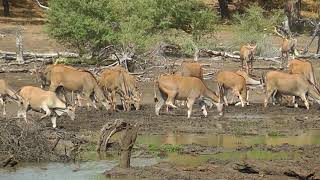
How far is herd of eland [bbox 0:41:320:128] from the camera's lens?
20.3m

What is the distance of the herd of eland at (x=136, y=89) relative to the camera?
66.7 feet

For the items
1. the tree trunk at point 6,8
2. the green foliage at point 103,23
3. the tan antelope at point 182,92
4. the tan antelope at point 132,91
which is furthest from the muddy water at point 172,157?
the tree trunk at point 6,8

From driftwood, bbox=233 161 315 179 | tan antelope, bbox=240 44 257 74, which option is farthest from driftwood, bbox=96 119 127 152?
tan antelope, bbox=240 44 257 74

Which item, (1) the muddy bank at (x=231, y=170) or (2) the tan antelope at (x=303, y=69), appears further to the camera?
(2) the tan antelope at (x=303, y=69)

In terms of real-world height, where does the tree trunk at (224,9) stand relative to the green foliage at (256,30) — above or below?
below

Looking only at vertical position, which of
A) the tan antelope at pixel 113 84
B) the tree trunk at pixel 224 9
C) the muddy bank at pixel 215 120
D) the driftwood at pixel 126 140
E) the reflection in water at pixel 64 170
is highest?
the driftwood at pixel 126 140

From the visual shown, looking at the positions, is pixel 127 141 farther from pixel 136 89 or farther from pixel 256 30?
pixel 256 30

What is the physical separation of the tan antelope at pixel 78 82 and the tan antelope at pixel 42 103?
10.00ft

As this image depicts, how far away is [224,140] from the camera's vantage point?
19219mm

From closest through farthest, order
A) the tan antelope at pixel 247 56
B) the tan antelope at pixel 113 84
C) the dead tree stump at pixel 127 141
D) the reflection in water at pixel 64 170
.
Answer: the reflection in water at pixel 64 170 → the dead tree stump at pixel 127 141 → the tan antelope at pixel 113 84 → the tan antelope at pixel 247 56

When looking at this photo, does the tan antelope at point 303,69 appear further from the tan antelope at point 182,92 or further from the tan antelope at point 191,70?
the tan antelope at point 182,92

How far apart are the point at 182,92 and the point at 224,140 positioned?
11.6ft

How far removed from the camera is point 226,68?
108 feet

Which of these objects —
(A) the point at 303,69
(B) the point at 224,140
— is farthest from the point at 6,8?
(B) the point at 224,140
